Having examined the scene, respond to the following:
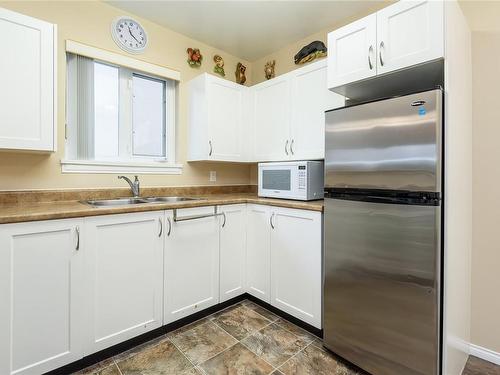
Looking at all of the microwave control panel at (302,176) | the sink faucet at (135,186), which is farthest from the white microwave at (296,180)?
the sink faucet at (135,186)

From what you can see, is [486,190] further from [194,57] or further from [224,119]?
[194,57]

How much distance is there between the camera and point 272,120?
2.61m

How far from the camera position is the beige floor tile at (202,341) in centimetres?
173

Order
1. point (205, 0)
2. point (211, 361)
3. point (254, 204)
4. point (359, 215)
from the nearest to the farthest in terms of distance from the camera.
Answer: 1. point (359, 215)
2. point (211, 361)
3. point (205, 0)
4. point (254, 204)

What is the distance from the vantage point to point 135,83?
2.48 metres

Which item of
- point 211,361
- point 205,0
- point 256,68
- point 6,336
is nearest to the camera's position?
point 6,336

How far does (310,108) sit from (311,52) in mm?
731

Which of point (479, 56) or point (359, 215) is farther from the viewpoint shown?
point (479, 56)

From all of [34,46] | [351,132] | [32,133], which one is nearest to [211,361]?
[351,132]

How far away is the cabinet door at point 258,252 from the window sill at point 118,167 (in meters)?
0.90

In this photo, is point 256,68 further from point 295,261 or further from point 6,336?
point 6,336

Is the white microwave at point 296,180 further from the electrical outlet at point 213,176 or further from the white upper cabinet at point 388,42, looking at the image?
the electrical outlet at point 213,176

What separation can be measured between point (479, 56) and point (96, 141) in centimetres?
285

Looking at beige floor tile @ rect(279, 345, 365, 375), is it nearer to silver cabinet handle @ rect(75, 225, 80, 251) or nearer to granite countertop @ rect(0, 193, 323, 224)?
granite countertop @ rect(0, 193, 323, 224)
